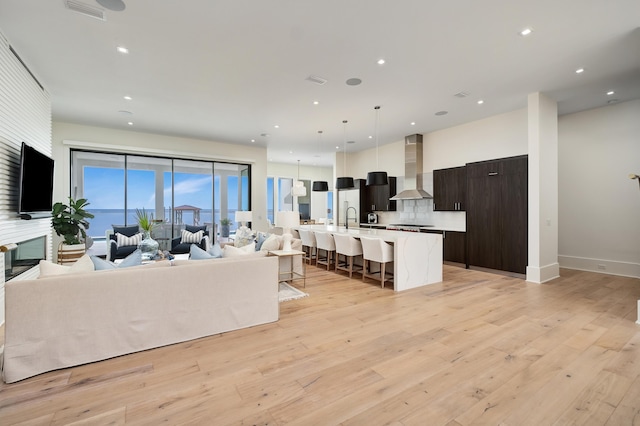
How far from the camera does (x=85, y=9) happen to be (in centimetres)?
276

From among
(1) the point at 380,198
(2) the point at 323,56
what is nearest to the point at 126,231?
(2) the point at 323,56

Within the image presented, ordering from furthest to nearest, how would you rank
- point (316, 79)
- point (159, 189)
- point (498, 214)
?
point (159, 189) < point (498, 214) < point (316, 79)

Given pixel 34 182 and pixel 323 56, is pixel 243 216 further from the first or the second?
pixel 323 56

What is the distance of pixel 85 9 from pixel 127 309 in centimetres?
286

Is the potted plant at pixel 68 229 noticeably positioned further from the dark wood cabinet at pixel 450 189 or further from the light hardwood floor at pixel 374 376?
the dark wood cabinet at pixel 450 189

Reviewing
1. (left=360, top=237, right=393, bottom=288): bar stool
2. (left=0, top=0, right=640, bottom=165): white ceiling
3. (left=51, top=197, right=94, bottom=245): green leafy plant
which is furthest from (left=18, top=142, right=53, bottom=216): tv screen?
(left=360, top=237, right=393, bottom=288): bar stool

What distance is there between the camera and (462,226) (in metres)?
6.69

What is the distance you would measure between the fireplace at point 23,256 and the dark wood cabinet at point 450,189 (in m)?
7.27

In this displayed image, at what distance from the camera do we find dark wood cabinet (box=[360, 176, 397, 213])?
27.3 ft

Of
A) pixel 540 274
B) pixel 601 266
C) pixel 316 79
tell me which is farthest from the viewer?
pixel 601 266

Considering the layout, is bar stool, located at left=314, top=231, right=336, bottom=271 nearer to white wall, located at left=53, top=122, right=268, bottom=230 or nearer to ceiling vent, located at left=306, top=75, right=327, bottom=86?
ceiling vent, located at left=306, top=75, right=327, bottom=86

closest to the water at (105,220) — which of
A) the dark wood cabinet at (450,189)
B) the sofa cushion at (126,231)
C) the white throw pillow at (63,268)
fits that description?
the sofa cushion at (126,231)

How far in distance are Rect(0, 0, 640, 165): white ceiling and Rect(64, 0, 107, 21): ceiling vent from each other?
0.21ft

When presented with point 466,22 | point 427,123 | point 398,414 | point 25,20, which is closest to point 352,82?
point 466,22
